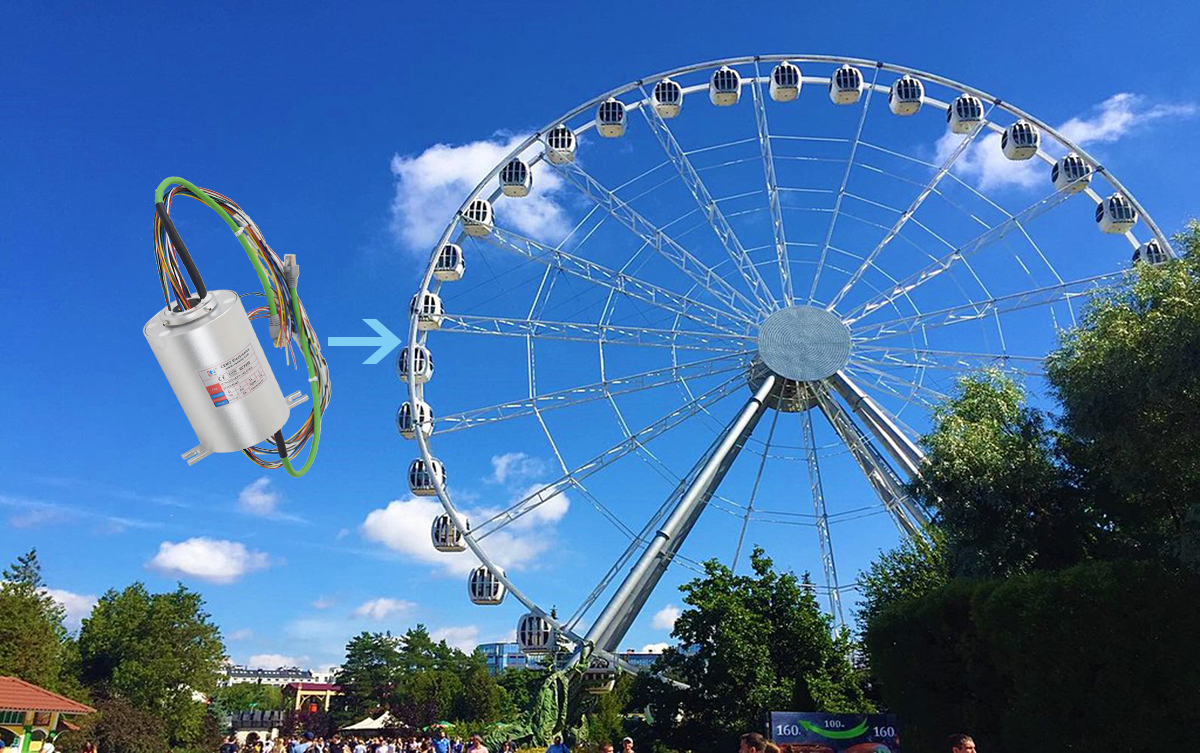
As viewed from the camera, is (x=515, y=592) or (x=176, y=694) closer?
(x=515, y=592)

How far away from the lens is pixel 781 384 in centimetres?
2827

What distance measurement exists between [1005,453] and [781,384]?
952 centimetres

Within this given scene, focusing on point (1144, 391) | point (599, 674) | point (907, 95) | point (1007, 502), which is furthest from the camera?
point (907, 95)

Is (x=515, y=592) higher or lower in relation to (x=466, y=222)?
lower

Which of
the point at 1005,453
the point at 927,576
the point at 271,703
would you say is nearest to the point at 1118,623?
the point at 1005,453

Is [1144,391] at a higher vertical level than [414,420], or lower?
lower

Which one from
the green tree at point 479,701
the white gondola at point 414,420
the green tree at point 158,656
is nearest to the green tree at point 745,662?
the white gondola at point 414,420

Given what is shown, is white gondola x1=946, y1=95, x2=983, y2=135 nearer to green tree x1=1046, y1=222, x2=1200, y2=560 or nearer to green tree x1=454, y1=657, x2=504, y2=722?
green tree x1=1046, y1=222, x2=1200, y2=560

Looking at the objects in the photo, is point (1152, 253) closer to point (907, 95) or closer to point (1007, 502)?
point (907, 95)

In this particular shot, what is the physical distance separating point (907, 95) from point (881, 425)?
36.9ft

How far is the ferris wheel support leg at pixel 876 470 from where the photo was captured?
25828mm

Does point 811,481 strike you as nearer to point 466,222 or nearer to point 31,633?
point 466,222

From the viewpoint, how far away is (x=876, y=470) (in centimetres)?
2678

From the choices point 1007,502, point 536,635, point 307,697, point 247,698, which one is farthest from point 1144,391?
point 247,698
